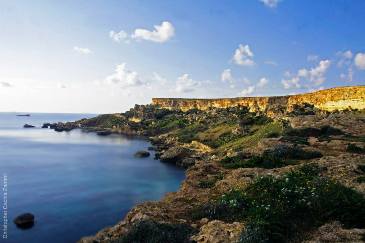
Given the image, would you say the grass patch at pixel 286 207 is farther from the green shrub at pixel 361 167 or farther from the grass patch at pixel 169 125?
the grass patch at pixel 169 125

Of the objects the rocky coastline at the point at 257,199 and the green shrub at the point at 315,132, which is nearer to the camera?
the rocky coastline at the point at 257,199

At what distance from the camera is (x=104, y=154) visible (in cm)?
8962

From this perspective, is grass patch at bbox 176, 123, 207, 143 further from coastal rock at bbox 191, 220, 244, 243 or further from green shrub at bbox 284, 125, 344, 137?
coastal rock at bbox 191, 220, 244, 243

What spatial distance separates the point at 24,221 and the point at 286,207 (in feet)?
86.6

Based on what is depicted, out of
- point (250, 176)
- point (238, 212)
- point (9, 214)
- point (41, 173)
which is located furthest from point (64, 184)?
point (238, 212)

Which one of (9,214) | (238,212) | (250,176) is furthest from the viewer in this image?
(9,214)

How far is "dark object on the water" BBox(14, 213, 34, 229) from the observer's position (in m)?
32.9

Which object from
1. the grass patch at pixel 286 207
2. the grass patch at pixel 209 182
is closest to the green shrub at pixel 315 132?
the grass patch at pixel 209 182

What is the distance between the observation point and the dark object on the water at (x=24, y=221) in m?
32.9

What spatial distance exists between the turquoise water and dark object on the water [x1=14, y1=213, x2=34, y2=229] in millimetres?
567

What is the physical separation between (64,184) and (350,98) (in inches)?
2773

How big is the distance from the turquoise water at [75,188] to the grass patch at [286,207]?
16786mm

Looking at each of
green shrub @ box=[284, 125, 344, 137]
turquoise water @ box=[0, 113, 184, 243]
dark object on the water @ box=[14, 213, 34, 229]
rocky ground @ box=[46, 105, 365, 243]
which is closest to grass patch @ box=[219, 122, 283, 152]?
green shrub @ box=[284, 125, 344, 137]

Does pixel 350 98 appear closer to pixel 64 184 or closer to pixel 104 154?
pixel 104 154
